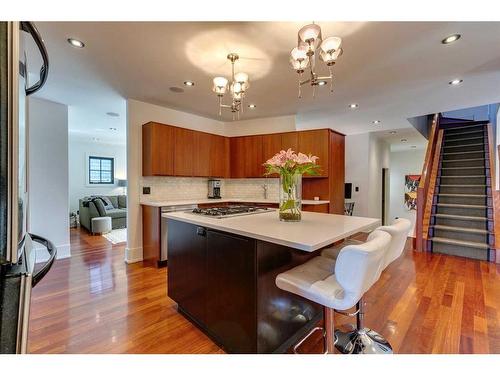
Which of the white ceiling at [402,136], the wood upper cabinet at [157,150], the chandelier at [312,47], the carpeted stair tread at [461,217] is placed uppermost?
the white ceiling at [402,136]

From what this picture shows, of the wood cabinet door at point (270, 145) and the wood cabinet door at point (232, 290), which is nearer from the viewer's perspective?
the wood cabinet door at point (232, 290)

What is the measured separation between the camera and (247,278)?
57.1 inches

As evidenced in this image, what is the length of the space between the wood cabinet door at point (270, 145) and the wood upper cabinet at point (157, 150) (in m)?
1.70

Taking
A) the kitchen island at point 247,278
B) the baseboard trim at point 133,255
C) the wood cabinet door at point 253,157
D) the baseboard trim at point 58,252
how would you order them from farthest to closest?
the wood cabinet door at point 253,157 → the baseboard trim at point 133,255 → the baseboard trim at point 58,252 → the kitchen island at point 247,278

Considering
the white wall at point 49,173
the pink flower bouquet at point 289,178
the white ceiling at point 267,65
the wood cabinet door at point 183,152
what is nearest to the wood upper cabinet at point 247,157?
the white ceiling at point 267,65

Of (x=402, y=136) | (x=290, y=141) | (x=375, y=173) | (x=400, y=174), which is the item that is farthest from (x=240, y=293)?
(x=400, y=174)

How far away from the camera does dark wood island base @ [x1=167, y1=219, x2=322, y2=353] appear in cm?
143

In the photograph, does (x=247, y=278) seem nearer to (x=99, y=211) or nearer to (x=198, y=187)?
(x=198, y=187)

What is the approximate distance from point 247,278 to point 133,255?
112 inches

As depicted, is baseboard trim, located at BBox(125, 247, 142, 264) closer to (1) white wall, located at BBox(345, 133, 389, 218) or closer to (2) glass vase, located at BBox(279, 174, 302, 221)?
(2) glass vase, located at BBox(279, 174, 302, 221)

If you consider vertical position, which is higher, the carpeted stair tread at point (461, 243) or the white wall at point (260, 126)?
the white wall at point (260, 126)

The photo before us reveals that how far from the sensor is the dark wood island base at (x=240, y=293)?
1.43 m

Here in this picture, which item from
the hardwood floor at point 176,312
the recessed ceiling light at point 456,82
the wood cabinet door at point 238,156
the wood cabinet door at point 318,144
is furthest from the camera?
the wood cabinet door at point 238,156

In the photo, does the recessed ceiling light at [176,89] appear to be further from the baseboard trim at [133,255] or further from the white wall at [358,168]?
the white wall at [358,168]
